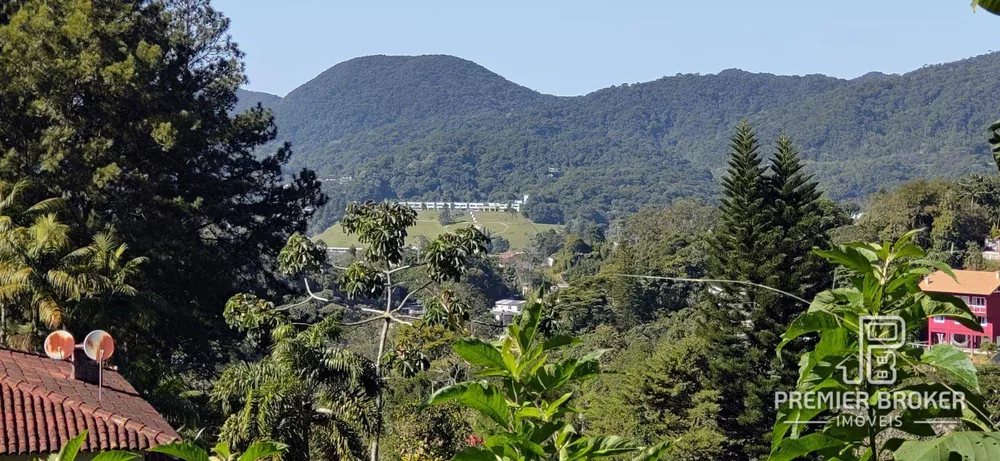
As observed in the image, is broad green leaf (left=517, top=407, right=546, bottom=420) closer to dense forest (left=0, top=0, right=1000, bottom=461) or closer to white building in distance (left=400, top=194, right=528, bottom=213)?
dense forest (left=0, top=0, right=1000, bottom=461)

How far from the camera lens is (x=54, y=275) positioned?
12406 mm

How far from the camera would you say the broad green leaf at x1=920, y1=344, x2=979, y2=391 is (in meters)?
1.20

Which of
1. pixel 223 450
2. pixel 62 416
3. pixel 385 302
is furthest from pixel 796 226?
pixel 223 450

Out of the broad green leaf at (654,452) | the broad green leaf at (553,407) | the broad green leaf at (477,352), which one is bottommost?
the broad green leaf at (654,452)

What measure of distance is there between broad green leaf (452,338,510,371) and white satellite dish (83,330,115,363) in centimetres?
708

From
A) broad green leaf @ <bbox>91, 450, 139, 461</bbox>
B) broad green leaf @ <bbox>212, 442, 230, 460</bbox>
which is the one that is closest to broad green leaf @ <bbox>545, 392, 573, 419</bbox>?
broad green leaf @ <bbox>212, 442, 230, 460</bbox>

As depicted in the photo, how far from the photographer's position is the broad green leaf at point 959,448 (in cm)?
108

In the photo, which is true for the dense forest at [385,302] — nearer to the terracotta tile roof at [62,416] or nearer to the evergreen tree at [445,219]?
the terracotta tile roof at [62,416]

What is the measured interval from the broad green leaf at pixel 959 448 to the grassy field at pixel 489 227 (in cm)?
9510

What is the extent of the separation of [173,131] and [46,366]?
9.77 metres

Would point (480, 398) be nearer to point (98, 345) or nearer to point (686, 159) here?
point (98, 345)

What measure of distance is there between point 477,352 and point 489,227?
376ft

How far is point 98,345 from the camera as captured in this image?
782cm

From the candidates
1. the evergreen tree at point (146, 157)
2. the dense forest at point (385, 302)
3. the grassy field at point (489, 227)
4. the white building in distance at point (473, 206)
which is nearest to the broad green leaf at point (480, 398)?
the dense forest at point (385, 302)
